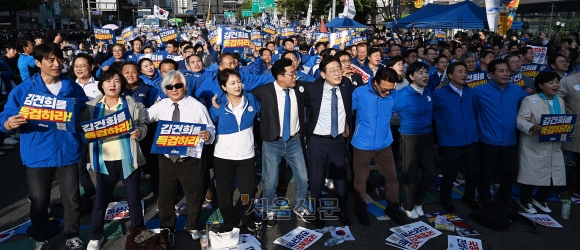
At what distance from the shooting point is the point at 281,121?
4.52 metres

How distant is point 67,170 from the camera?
4109 millimetres

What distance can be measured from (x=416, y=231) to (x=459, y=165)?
1100mm

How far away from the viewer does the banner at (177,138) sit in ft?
12.6

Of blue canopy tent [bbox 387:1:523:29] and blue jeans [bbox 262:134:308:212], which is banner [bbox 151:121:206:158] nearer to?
blue jeans [bbox 262:134:308:212]

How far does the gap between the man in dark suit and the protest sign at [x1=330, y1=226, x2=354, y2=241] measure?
60 cm

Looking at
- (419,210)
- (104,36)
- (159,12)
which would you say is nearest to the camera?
(419,210)

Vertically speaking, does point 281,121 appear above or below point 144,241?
above

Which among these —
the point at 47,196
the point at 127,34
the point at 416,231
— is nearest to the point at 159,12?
the point at 127,34

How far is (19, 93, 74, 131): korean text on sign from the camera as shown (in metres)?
3.57

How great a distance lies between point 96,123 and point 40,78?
0.92m

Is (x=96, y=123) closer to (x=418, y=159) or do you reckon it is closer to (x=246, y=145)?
(x=246, y=145)

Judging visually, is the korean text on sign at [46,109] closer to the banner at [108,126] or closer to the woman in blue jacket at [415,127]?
the banner at [108,126]

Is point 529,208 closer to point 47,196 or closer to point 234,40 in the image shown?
point 47,196

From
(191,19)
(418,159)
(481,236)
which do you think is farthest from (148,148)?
(191,19)
